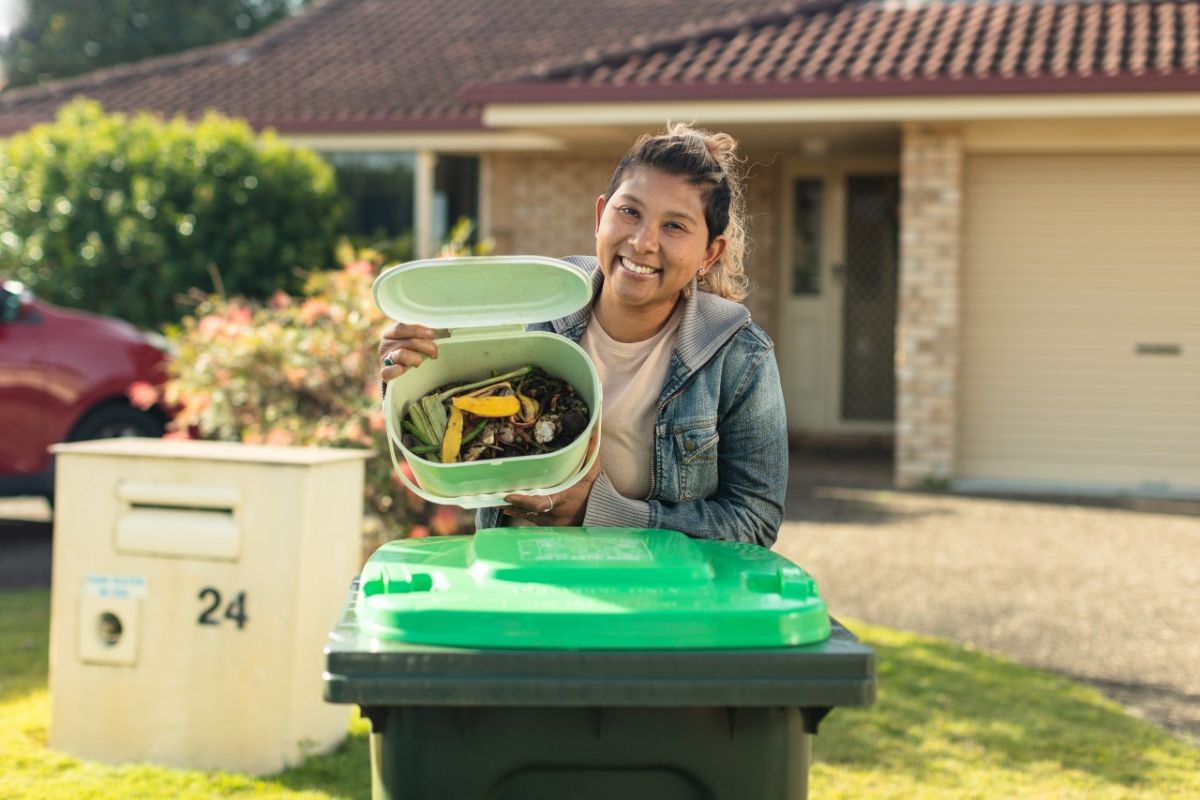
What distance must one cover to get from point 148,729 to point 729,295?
2.45 meters

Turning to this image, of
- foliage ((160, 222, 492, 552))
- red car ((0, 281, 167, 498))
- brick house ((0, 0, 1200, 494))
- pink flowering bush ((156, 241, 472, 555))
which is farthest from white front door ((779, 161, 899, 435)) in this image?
pink flowering bush ((156, 241, 472, 555))

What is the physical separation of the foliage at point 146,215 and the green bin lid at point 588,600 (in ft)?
31.7

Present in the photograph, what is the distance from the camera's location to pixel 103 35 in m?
32.6

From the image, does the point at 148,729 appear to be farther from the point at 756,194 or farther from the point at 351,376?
the point at 756,194

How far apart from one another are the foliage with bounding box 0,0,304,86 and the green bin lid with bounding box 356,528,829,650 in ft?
104

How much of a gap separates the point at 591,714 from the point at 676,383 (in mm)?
925

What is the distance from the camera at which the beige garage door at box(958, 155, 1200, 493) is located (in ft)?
38.5

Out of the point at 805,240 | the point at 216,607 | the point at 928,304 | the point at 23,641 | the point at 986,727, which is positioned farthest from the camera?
the point at 805,240

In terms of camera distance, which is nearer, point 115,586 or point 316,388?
point 115,586

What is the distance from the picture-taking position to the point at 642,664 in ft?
7.80

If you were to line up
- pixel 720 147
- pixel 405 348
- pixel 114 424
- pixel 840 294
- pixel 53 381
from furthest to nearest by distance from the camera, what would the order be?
pixel 840 294 → pixel 114 424 → pixel 53 381 → pixel 720 147 → pixel 405 348

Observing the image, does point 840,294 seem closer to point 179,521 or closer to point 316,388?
point 316,388

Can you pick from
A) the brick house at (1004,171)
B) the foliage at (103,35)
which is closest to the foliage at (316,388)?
the brick house at (1004,171)

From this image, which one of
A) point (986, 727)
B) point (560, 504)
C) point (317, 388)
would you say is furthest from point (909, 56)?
point (560, 504)
